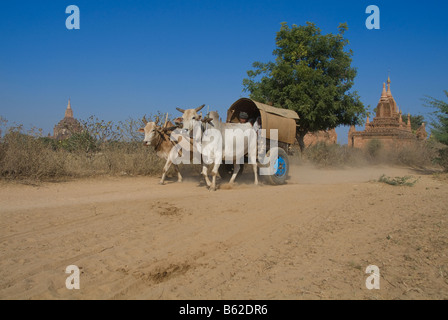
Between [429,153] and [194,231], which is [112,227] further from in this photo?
[429,153]

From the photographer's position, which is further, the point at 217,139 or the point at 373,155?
the point at 373,155

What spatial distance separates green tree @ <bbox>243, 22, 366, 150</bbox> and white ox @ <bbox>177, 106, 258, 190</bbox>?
17.7 feet

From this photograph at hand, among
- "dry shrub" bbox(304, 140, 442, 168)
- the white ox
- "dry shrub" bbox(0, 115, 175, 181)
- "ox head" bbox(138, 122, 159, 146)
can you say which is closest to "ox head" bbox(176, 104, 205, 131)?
the white ox

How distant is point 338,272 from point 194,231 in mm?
2116

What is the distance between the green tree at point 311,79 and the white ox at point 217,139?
5.40 metres

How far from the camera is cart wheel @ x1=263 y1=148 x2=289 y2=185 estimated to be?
357 inches

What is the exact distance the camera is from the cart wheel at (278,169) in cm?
908

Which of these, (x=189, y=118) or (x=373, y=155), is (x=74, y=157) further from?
(x=373, y=155)

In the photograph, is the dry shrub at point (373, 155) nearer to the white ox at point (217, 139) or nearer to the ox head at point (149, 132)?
the white ox at point (217, 139)

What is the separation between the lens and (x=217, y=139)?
8.38 metres

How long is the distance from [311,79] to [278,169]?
6101 mm

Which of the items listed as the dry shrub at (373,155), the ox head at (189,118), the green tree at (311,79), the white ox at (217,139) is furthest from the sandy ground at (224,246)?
the dry shrub at (373,155)

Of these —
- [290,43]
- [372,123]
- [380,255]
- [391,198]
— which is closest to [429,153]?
[372,123]

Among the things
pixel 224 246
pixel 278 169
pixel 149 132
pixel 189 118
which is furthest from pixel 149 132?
pixel 224 246
